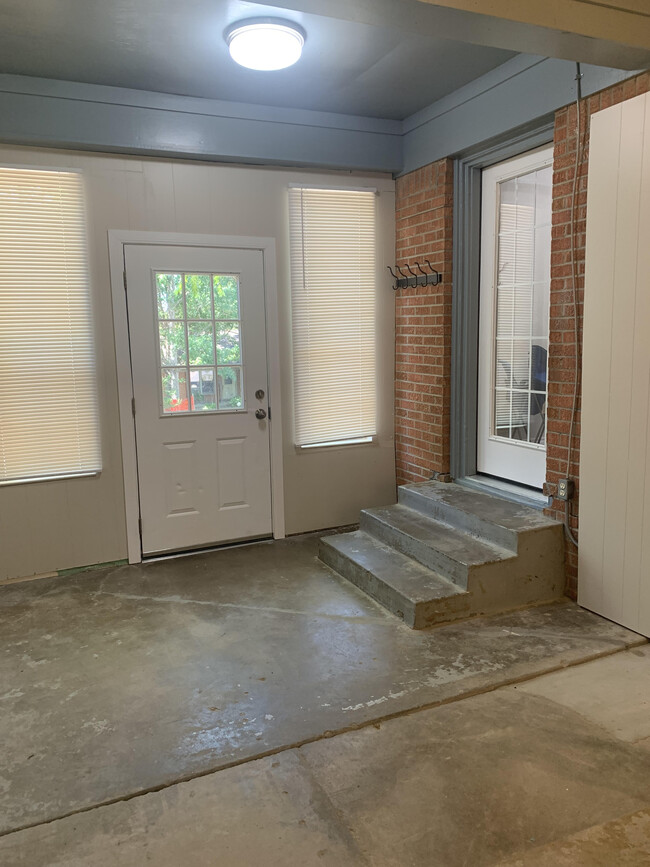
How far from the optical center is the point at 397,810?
1908 mm

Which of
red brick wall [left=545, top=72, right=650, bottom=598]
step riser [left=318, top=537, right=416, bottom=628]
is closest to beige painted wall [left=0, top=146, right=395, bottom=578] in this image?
step riser [left=318, top=537, right=416, bottom=628]

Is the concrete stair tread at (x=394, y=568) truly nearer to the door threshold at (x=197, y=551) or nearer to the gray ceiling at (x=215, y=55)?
the door threshold at (x=197, y=551)

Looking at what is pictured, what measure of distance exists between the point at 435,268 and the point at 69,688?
322cm

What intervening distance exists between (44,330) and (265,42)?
2006 mm

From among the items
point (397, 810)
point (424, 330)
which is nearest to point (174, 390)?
point (424, 330)

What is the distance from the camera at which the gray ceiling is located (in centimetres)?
275

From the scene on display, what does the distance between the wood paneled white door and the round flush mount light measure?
1463 mm

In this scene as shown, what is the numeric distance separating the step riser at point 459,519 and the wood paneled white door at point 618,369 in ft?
1.31

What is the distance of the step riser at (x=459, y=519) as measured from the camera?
327cm

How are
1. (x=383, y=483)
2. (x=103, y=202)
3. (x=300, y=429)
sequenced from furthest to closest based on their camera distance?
(x=383, y=483), (x=300, y=429), (x=103, y=202)

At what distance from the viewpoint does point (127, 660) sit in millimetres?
2834

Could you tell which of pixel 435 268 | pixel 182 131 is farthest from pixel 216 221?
pixel 435 268

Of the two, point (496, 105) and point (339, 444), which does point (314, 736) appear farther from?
point (496, 105)

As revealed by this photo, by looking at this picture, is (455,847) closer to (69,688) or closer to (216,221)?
(69,688)
